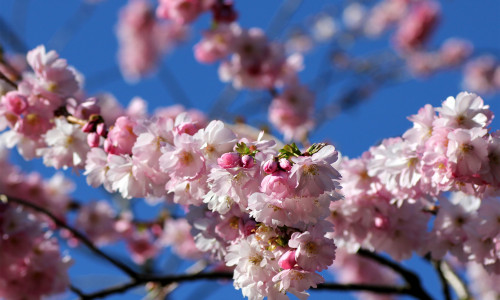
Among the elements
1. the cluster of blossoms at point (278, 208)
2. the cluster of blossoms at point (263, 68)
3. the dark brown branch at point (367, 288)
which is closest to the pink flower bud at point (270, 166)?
the cluster of blossoms at point (278, 208)

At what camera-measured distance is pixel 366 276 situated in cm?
719

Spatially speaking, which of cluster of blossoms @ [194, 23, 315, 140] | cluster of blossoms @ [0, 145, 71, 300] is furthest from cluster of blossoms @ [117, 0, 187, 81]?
cluster of blossoms @ [0, 145, 71, 300]

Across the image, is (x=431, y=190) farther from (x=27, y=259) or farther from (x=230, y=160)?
(x=27, y=259)

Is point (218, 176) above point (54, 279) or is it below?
below

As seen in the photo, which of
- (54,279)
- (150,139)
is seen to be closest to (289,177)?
(150,139)

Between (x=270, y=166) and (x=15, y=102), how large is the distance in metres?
1.27

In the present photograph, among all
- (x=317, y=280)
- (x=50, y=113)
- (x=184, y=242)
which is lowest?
(x=317, y=280)

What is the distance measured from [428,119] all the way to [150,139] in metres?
0.98

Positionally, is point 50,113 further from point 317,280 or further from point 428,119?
point 428,119

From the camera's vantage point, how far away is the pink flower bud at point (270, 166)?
1475 mm

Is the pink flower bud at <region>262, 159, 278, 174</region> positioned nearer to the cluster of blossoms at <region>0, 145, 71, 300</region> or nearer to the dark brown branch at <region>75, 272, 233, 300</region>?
the dark brown branch at <region>75, 272, 233, 300</region>

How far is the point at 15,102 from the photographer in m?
2.15

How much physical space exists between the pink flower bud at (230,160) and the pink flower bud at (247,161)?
0.06 ft

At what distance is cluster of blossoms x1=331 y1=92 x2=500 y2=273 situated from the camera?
5.60 feet
